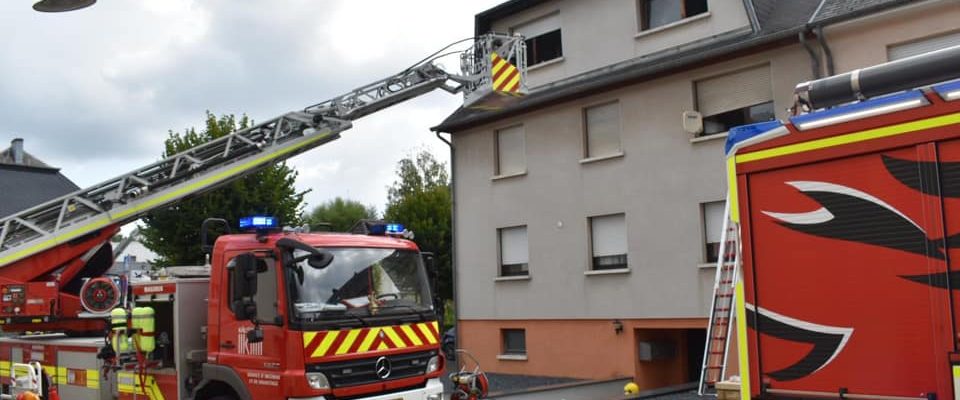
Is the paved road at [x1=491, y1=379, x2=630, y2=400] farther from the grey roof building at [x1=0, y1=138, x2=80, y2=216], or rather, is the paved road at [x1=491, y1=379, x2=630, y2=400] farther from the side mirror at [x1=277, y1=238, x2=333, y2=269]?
the grey roof building at [x1=0, y1=138, x2=80, y2=216]

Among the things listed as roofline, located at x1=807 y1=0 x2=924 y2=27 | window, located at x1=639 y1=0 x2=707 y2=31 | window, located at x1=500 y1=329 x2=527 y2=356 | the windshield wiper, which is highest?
window, located at x1=639 y1=0 x2=707 y2=31

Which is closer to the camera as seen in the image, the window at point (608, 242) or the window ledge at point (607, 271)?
the window ledge at point (607, 271)

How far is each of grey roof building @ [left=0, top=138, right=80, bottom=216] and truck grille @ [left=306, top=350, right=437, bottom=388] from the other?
25.0m

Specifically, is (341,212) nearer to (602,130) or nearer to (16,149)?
(16,149)

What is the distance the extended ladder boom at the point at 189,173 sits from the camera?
11709mm

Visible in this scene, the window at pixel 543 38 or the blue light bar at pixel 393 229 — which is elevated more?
the window at pixel 543 38

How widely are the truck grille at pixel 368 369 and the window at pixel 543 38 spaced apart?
469 inches

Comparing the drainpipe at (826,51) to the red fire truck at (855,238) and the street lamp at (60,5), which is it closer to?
the red fire truck at (855,238)

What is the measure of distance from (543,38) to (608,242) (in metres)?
5.33

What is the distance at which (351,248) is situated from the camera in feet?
29.2

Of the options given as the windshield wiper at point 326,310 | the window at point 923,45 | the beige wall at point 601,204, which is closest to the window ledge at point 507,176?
the beige wall at point 601,204

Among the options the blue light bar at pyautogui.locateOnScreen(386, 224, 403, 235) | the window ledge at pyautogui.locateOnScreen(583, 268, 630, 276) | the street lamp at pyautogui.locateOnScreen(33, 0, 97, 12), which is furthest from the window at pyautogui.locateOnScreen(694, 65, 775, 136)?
the street lamp at pyautogui.locateOnScreen(33, 0, 97, 12)

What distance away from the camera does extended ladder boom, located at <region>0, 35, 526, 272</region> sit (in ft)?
38.4

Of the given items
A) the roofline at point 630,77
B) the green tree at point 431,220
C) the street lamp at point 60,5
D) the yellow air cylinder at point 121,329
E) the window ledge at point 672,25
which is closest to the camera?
the street lamp at point 60,5
